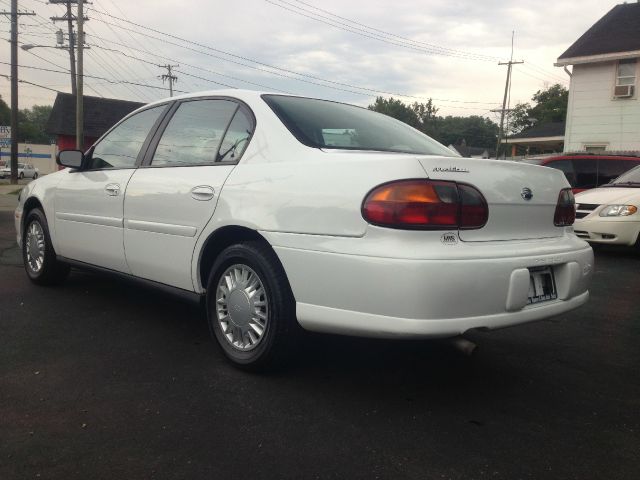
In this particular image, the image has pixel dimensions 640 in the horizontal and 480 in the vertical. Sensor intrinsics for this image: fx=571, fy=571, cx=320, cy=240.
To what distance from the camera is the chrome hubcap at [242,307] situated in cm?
303

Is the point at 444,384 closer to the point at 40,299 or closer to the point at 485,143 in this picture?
the point at 40,299

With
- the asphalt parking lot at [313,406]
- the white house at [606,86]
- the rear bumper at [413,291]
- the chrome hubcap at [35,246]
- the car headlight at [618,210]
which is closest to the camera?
the asphalt parking lot at [313,406]

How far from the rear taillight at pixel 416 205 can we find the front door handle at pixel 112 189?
2.14 meters

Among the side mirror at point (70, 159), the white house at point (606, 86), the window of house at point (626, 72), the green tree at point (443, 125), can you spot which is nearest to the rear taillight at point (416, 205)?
the side mirror at point (70, 159)

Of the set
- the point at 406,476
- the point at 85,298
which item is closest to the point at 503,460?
the point at 406,476

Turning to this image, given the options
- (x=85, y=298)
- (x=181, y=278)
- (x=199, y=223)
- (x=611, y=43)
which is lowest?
(x=85, y=298)

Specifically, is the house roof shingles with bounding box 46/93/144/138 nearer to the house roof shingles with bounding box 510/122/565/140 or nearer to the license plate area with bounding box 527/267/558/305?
the house roof shingles with bounding box 510/122/565/140

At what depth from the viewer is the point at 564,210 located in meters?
3.19

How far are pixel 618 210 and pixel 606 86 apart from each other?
14.2 metres

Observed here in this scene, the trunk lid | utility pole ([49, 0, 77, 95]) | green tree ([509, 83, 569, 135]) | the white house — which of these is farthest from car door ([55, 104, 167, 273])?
green tree ([509, 83, 569, 135])

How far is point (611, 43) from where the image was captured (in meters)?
20.0

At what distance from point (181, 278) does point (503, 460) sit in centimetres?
207

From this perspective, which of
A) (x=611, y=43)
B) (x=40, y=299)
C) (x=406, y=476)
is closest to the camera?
(x=406, y=476)

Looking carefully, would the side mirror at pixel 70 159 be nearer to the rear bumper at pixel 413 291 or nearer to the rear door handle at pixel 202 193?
the rear door handle at pixel 202 193
